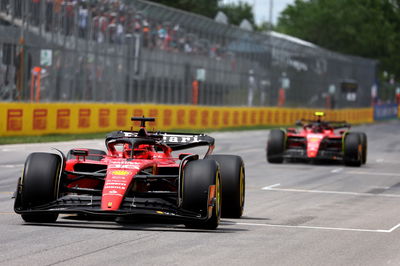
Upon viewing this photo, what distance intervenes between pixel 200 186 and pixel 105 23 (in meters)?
28.6

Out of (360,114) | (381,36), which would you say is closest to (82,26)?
(360,114)

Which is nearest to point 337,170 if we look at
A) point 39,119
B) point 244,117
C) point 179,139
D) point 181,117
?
point 179,139

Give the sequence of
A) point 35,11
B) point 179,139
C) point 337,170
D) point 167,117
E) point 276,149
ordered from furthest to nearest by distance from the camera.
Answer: point 167,117 < point 35,11 < point 276,149 < point 337,170 < point 179,139

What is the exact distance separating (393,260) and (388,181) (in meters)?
11.4

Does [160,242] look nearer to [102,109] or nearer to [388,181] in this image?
[388,181]

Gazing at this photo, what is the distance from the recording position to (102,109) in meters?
35.1

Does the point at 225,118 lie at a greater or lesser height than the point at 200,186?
lesser

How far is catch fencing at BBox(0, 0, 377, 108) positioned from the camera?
108ft

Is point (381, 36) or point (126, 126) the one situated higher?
point (381, 36)

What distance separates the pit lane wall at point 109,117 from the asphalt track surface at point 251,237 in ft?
41.2

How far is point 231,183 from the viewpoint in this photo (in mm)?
11953

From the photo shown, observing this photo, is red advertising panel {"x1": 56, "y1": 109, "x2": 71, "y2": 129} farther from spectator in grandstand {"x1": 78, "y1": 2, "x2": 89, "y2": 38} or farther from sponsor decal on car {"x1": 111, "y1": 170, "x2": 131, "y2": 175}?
sponsor decal on car {"x1": 111, "y1": 170, "x2": 131, "y2": 175}

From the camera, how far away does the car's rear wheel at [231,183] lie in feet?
39.2

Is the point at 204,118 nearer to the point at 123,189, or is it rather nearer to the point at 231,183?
the point at 231,183
